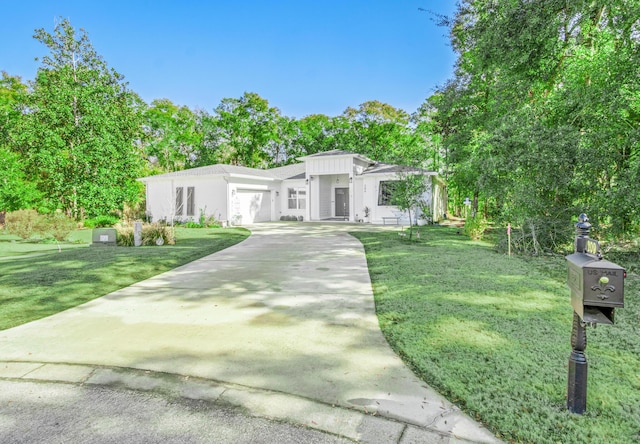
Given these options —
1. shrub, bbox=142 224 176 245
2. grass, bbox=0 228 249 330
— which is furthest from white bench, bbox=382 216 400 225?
shrub, bbox=142 224 176 245

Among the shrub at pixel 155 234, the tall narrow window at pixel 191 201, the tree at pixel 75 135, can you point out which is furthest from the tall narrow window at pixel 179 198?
the shrub at pixel 155 234

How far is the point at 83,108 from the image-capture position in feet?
66.9

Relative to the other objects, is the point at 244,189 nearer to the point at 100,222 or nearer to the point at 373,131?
the point at 100,222

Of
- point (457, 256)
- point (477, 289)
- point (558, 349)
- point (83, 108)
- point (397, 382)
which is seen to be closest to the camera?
point (397, 382)

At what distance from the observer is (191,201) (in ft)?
67.5

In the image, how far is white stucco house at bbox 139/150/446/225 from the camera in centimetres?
1923

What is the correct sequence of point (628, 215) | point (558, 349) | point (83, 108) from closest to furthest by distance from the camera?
point (558, 349)
point (628, 215)
point (83, 108)

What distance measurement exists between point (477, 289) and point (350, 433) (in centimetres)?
396

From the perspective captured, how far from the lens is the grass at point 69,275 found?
4.93 metres

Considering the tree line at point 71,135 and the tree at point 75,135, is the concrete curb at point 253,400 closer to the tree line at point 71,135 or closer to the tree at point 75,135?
the tree line at point 71,135

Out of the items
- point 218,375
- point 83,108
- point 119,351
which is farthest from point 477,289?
point 83,108

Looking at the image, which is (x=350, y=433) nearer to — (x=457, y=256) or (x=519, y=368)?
(x=519, y=368)

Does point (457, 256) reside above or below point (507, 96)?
below

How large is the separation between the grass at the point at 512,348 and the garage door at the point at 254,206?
573 inches
